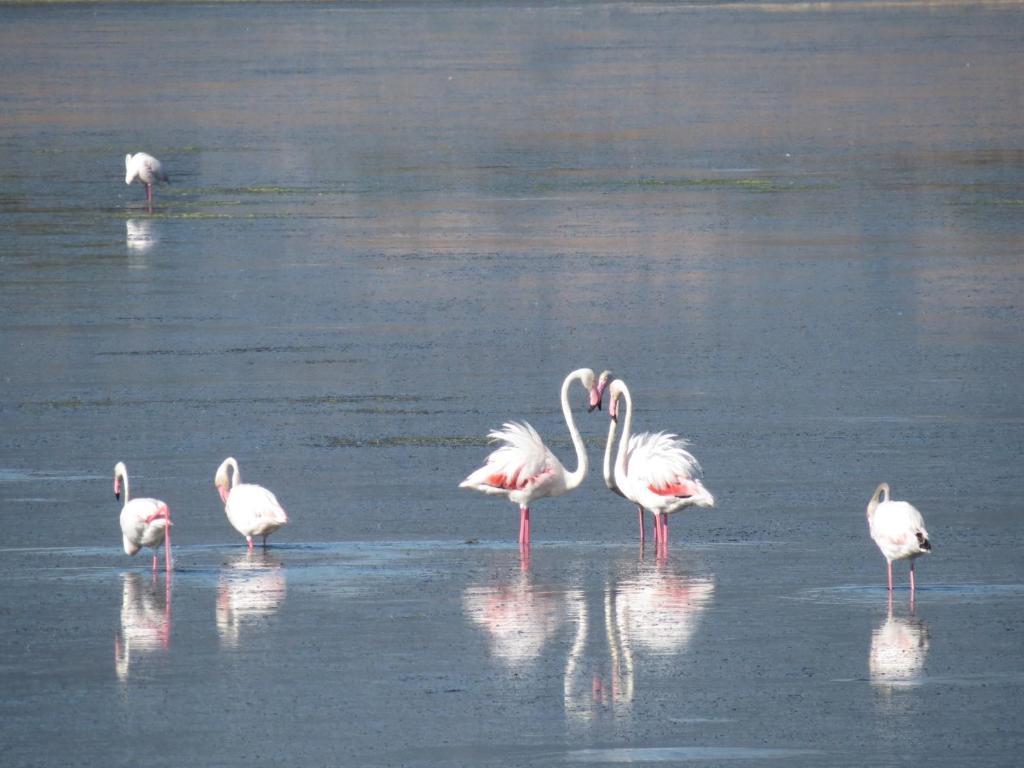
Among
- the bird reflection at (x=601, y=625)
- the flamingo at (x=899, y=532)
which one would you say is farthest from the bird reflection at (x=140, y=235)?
the flamingo at (x=899, y=532)

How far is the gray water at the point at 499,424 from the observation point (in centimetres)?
902

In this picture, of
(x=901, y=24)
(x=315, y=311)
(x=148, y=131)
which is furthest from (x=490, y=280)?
(x=901, y=24)

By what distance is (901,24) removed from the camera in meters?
102

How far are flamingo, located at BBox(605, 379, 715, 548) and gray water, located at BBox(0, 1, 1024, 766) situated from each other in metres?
0.25

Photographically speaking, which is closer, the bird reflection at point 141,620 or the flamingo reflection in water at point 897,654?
the flamingo reflection in water at point 897,654

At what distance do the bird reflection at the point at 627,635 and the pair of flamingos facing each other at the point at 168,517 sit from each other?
175 cm

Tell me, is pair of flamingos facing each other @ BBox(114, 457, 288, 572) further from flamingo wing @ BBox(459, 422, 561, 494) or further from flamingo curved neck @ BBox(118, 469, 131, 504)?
flamingo wing @ BBox(459, 422, 561, 494)

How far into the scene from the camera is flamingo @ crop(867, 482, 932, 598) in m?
10.4

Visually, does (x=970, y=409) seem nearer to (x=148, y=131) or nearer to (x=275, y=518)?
(x=275, y=518)

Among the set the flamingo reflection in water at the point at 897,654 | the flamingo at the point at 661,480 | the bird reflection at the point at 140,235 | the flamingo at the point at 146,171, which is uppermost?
the flamingo at the point at 146,171

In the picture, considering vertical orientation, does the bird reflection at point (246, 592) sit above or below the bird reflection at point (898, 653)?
above

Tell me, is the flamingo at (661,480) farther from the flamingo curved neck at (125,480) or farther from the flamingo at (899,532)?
the flamingo curved neck at (125,480)

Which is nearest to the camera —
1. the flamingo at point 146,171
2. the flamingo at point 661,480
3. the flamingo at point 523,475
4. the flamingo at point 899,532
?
the flamingo at point 899,532

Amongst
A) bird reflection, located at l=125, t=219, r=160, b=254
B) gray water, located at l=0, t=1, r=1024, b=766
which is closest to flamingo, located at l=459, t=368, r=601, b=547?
gray water, located at l=0, t=1, r=1024, b=766
